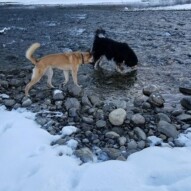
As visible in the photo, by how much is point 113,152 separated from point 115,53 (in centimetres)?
598

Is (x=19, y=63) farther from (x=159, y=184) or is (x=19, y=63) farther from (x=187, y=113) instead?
(x=159, y=184)

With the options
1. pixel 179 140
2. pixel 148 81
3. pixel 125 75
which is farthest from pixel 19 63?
pixel 179 140

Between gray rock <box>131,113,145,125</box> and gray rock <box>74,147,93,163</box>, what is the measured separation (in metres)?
1.61

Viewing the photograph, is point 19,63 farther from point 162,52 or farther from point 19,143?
point 19,143

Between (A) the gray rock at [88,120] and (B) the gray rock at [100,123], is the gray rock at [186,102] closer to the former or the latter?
(B) the gray rock at [100,123]

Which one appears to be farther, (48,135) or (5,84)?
(5,84)

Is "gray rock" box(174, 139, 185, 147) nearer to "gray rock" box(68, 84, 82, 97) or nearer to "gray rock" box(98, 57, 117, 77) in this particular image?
A: "gray rock" box(68, 84, 82, 97)

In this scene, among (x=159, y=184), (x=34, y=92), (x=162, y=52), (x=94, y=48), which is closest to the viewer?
(x=159, y=184)

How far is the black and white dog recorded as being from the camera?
11727 millimetres

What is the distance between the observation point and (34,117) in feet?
26.3

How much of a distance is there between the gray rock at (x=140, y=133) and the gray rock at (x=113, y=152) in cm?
70

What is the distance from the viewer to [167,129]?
7.29 m

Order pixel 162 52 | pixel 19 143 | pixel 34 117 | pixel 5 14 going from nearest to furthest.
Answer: pixel 19 143
pixel 34 117
pixel 162 52
pixel 5 14

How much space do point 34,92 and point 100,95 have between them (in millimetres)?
1796
